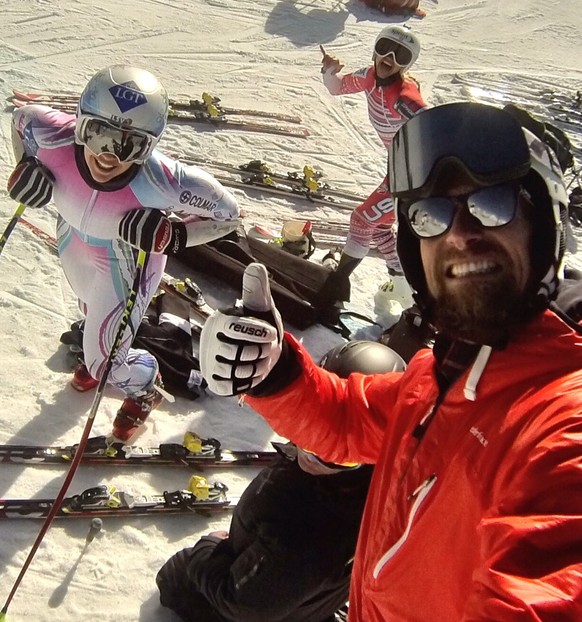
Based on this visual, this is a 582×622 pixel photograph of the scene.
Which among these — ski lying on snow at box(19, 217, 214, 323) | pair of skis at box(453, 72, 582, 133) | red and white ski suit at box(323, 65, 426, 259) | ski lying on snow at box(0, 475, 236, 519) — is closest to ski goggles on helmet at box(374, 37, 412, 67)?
Answer: red and white ski suit at box(323, 65, 426, 259)

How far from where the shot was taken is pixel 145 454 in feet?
14.1

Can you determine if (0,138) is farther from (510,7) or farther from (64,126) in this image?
(510,7)

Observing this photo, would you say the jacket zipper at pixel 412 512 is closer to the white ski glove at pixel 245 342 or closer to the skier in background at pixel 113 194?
the white ski glove at pixel 245 342

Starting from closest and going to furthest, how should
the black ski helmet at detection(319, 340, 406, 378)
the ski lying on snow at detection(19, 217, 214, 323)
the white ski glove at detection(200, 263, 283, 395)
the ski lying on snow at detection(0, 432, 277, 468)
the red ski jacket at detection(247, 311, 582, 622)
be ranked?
1. the red ski jacket at detection(247, 311, 582, 622)
2. the white ski glove at detection(200, 263, 283, 395)
3. the black ski helmet at detection(319, 340, 406, 378)
4. the ski lying on snow at detection(0, 432, 277, 468)
5. the ski lying on snow at detection(19, 217, 214, 323)

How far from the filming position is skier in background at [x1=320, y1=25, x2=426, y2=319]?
6074 mm

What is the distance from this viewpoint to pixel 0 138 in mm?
7629

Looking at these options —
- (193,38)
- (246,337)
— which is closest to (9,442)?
(246,337)

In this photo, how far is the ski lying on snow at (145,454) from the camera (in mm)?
4113

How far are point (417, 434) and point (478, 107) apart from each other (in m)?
0.93

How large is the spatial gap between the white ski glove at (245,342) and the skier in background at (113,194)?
4.85ft

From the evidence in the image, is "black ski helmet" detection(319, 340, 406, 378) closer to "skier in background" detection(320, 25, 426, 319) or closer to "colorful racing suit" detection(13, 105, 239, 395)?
"colorful racing suit" detection(13, 105, 239, 395)

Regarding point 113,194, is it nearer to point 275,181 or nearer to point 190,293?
point 190,293

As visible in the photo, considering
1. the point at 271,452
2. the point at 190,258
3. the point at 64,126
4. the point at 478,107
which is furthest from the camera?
the point at 190,258

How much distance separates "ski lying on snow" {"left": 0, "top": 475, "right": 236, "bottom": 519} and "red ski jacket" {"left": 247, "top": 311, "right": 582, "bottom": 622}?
1.97m
